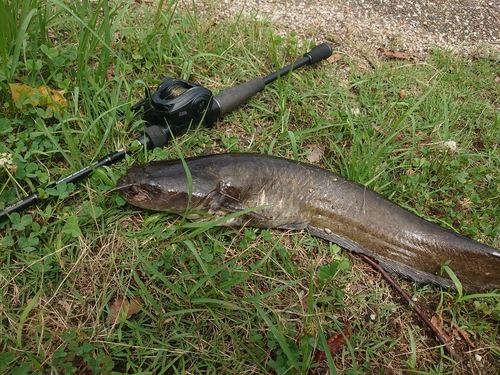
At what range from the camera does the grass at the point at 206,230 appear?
2.03m

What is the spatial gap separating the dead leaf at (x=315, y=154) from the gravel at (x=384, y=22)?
4.46 feet

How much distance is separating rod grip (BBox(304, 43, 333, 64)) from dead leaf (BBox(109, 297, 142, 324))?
2.38m

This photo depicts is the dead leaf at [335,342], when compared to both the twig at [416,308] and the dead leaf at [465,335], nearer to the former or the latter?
the twig at [416,308]

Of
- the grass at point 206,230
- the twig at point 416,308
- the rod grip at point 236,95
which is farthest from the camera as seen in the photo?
the rod grip at point 236,95

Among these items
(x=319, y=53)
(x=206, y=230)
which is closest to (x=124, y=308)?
(x=206, y=230)

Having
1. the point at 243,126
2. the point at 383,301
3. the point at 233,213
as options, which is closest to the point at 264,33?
the point at 243,126

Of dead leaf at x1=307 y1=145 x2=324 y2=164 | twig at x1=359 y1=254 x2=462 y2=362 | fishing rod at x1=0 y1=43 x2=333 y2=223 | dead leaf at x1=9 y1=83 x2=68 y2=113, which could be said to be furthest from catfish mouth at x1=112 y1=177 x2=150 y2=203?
twig at x1=359 y1=254 x2=462 y2=362

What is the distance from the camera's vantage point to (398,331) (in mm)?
2346

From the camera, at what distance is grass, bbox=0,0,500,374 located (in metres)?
2.03

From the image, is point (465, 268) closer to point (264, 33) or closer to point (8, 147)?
point (264, 33)

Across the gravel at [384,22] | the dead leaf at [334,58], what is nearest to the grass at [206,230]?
the dead leaf at [334,58]

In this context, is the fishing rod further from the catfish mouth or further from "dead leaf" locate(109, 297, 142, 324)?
"dead leaf" locate(109, 297, 142, 324)

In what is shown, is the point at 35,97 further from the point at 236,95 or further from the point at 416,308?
the point at 416,308

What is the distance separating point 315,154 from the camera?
9.95 ft
